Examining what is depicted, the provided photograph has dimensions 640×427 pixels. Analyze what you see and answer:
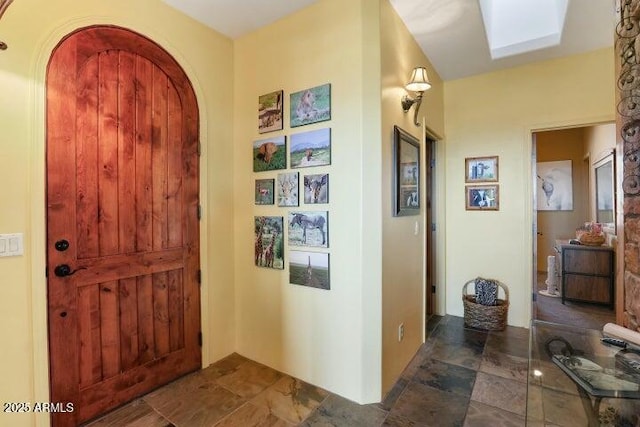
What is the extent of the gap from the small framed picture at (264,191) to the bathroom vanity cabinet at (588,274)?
13.2 feet

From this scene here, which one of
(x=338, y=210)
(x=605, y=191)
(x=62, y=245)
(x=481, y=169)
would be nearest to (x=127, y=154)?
(x=62, y=245)

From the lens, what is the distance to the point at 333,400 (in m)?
2.03

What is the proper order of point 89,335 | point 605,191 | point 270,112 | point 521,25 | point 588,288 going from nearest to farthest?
1. point 89,335
2. point 270,112
3. point 521,25
4. point 588,288
5. point 605,191

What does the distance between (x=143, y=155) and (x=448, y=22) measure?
2.52m

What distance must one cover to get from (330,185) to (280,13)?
4.54ft

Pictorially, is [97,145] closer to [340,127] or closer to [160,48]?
[160,48]

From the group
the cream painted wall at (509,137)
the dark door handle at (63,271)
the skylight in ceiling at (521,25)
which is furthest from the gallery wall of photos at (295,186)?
the cream painted wall at (509,137)

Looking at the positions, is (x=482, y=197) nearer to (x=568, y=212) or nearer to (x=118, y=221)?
(x=568, y=212)

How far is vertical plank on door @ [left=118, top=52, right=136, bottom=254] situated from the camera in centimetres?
197

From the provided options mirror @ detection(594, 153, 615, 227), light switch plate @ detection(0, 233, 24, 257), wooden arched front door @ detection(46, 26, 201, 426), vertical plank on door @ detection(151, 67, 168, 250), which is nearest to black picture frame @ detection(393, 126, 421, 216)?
wooden arched front door @ detection(46, 26, 201, 426)

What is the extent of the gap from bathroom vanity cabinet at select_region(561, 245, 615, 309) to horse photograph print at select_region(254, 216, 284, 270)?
155 inches

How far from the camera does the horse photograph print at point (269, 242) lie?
93.4 inches

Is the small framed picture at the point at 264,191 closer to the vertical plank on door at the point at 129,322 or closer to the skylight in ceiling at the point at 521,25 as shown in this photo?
the vertical plank on door at the point at 129,322

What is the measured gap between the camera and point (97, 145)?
6.10 feet
